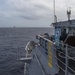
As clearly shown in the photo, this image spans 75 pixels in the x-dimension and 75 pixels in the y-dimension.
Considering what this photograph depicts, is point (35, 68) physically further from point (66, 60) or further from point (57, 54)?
point (66, 60)

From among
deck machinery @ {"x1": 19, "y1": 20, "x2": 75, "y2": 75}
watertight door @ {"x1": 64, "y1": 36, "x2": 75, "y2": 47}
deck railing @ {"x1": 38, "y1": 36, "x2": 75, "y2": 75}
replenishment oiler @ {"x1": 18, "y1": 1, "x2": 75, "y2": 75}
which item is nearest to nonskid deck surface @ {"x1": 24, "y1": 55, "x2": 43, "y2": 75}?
replenishment oiler @ {"x1": 18, "y1": 1, "x2": 75, "y2": 75}

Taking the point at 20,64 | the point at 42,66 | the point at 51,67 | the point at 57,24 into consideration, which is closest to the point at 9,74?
the point at 20,64

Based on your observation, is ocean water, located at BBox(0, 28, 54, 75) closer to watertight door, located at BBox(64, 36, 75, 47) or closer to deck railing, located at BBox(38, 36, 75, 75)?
watertight door, located at BBox(64, 36, 75, 47)

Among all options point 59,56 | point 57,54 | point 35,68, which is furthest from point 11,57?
point 59,56

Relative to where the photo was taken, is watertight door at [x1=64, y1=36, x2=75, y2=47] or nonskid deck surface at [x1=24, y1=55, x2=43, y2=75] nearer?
watertight door at [x1=64, y1=36, x2=75, y2=47]

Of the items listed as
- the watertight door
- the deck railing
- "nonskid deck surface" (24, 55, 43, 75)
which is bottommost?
"nonskid deck surface" (24, 55, 43, 75)

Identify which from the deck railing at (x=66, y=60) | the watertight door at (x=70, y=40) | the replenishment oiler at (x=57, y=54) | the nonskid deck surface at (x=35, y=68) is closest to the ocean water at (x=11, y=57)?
the nonskid deck surface at (x=35, y=68)

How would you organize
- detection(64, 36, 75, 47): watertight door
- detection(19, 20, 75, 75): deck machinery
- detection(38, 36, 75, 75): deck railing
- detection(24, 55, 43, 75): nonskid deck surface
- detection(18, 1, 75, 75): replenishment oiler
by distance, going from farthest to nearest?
1. detection(24, 55, 43, 75): nonskid deck surface
2. detection(64, 36, 75, 47): watertight door
3. detection(18, 1, 75, 75): replenishment oiler
4. detection(19, 20, 75, 75): deck machinery
5. detection(38, 36, 75, 75): deck railing

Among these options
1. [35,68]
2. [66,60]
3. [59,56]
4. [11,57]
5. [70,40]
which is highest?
[70,40]

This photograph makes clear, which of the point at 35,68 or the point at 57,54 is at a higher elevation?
the point at 57,54

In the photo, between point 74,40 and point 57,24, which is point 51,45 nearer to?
point 74,40

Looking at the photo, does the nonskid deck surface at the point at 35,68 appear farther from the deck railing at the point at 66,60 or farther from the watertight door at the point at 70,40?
the watertight door at the point at 70,40

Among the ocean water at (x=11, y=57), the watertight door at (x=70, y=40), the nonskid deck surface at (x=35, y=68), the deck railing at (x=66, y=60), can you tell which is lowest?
the ocean water at (x=11, y=57)

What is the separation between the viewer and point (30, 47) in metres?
12.7
